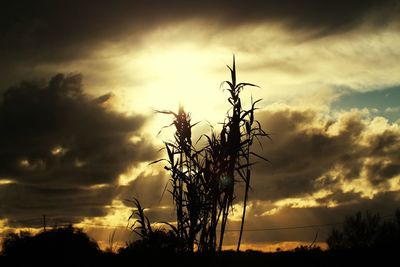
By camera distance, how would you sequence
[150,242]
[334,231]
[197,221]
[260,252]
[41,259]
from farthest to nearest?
1. [334,231]
2. [41,259]
3. [260,252]
4. [150,242]
5. [197,221]

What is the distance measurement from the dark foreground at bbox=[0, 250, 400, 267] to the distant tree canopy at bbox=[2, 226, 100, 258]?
6.48 feet

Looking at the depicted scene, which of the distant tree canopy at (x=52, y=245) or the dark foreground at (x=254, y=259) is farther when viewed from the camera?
the distant tree canopy at (x=52, y=245)

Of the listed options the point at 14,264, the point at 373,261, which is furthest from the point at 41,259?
the point at 373,261

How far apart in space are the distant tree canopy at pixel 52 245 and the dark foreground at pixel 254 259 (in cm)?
198

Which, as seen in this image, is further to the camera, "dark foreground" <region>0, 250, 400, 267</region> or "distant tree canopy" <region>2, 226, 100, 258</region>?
"distant tree canopy" <region>2, 226, 100, 258</region>

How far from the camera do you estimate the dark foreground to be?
13321 millimetres

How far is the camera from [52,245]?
1850 cm

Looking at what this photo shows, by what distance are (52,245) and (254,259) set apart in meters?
A: 7.55

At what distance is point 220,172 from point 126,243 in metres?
4.83

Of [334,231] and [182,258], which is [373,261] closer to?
Result: [182,258]

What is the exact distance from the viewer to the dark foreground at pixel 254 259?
1332cm

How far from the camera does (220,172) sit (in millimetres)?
13445

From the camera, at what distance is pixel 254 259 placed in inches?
572

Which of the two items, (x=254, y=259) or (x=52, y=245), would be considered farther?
(x=52, y=245)
